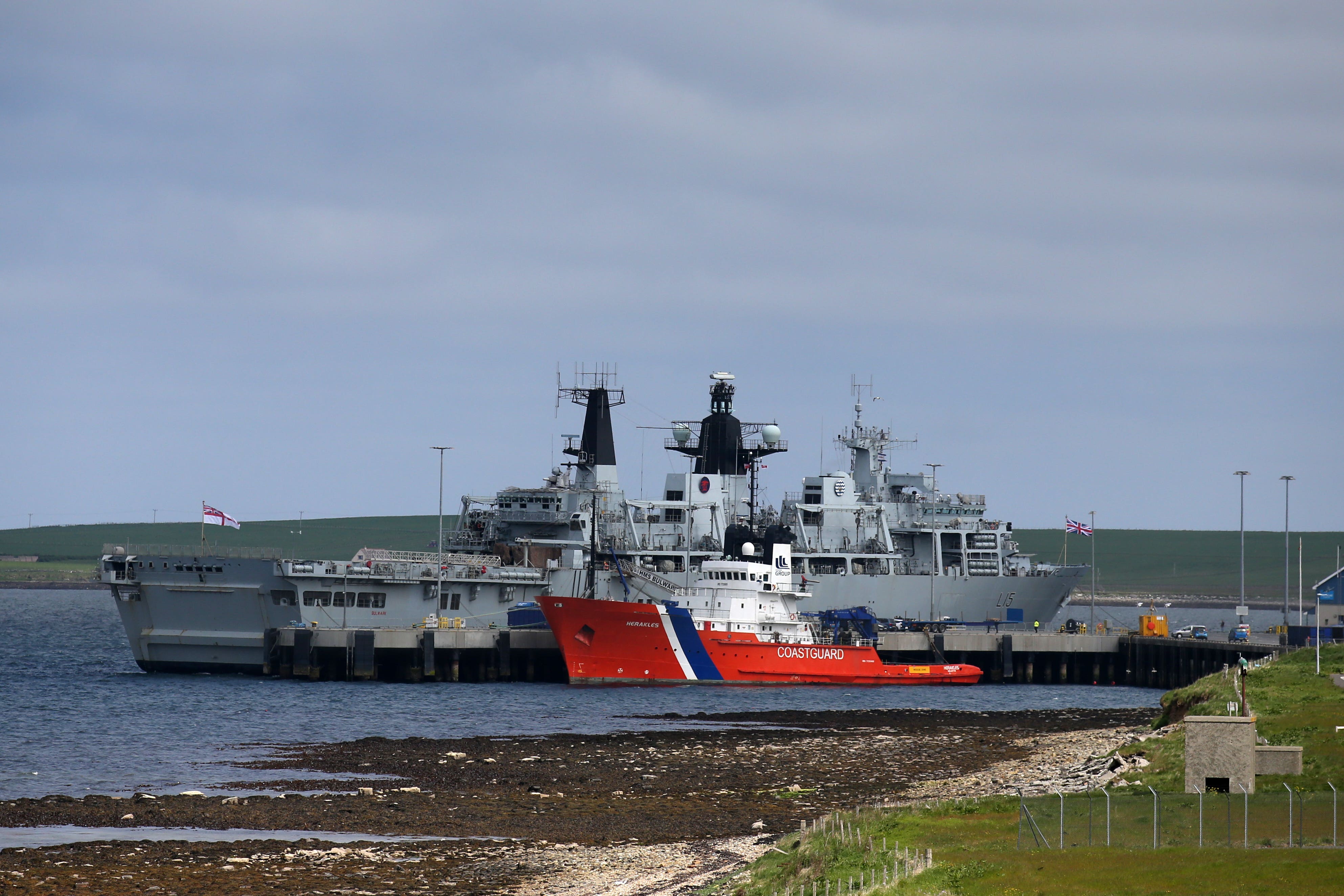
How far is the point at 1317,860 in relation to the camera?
1775cm

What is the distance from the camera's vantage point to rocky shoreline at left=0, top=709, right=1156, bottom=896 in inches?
995

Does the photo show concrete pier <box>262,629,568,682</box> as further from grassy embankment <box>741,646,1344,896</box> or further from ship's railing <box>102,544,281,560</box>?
grassy embankment <box>741,646,1344,896</box>

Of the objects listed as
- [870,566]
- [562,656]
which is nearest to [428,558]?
[562,656]

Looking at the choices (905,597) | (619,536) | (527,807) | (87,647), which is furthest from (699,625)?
(87,647)

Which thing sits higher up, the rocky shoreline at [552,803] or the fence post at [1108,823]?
the fence post at [1108,823]

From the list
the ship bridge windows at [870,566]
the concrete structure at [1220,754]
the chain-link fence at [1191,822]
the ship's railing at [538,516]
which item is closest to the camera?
the chain-link fence at [1191,822]

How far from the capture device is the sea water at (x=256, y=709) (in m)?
39.0

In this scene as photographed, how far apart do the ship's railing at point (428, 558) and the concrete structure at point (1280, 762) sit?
1945 inches

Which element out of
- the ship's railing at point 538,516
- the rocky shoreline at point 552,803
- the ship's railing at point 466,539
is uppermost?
A: the ship's railing at point 538,516

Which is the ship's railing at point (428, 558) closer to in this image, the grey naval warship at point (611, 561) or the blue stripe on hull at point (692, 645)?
the grey naval warship at point (611, 561)

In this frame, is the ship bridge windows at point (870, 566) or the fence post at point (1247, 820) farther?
the ship bridge windows at point (870, 566)

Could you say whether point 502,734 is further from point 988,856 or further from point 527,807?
point 988,856

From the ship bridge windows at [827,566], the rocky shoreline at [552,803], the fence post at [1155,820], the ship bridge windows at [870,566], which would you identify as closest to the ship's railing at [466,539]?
the ship bridge windows at [827,566]

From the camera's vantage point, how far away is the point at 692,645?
2510 inches
